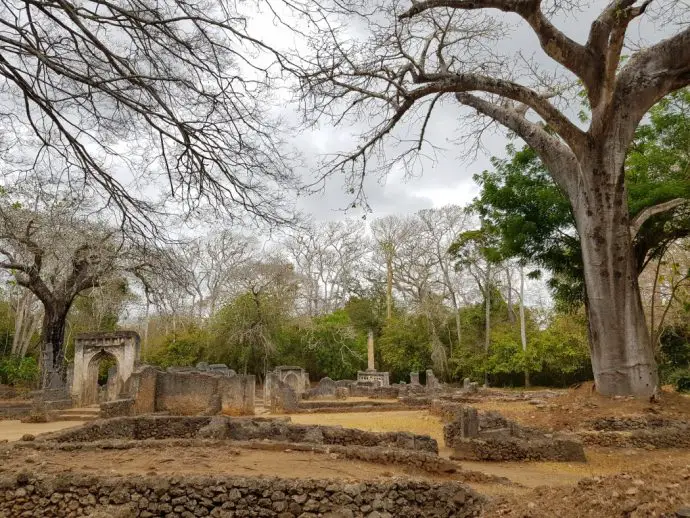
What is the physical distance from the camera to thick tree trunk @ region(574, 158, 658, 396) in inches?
430

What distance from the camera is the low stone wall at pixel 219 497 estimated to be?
17.8ft

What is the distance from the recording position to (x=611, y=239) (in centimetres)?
1114

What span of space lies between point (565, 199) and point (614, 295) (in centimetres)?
354

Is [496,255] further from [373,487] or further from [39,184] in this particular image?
[39,184]

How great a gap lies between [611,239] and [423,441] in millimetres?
6445

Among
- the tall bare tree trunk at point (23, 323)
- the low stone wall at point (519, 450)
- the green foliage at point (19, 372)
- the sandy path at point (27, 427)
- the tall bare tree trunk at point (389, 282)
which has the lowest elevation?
the sandy path at point (27, 427)

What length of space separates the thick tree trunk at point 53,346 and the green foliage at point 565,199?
1868 cm

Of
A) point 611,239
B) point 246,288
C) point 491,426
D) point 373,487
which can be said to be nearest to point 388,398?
point 246,288

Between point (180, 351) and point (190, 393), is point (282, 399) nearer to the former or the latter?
point (190, 393)

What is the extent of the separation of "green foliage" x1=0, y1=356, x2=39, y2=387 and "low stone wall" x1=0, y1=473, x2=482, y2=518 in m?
25.8

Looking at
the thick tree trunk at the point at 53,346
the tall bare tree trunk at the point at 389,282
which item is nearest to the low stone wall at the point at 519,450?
the thick tree trunk at the point at 53,346

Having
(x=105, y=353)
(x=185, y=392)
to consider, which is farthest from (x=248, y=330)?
(x=185, y=392)

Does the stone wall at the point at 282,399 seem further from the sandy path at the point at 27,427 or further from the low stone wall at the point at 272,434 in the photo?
the low stone wall at the point at 272,434

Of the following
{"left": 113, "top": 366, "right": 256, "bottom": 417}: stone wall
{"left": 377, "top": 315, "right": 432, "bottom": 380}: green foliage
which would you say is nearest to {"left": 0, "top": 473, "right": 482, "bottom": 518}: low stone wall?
{"left": 113, "top": 366, "right": 256, "bottom": 417}: stone wall
